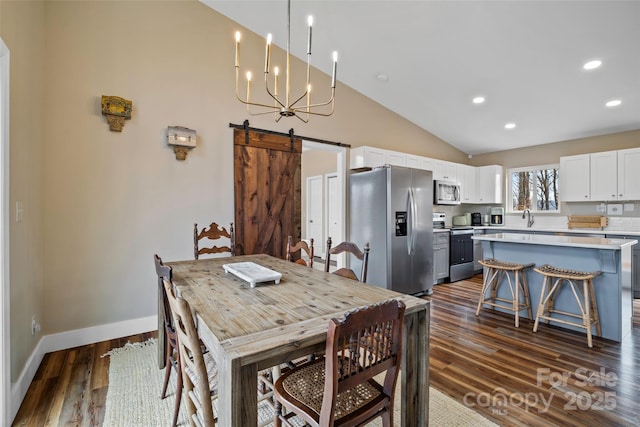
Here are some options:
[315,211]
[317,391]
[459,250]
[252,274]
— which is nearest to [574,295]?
Answer: [459,250]

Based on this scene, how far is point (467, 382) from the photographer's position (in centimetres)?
216

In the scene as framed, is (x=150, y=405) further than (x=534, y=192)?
No

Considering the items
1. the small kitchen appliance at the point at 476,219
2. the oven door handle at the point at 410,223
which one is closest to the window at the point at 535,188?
the small kitchen appliance at the point at 476,219

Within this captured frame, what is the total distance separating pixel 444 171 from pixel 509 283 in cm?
265

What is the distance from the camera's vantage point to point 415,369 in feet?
4.77

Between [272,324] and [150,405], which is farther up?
[272,324]

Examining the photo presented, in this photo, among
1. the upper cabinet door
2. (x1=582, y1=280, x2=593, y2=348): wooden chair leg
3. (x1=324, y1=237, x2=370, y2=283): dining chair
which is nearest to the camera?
(x1=324, y1=237, x2=370, y2=283): dining chair

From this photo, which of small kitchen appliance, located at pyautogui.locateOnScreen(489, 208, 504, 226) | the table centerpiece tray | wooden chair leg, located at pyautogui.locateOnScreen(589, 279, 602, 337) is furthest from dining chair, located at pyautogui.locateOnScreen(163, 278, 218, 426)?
small kitchen appliance, located at pyautogui.locateOnScreen(489, 208, 504, 226)

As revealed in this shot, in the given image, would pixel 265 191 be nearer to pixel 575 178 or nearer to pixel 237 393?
Answer: pixel 237 393

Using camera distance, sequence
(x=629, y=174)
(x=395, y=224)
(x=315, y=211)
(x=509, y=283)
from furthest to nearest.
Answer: (x=315, y=211) → (x=629, y=174) → (x=395, y=224) → (x=509, y=283)

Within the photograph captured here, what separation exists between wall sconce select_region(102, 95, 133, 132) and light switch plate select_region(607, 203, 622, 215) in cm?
684

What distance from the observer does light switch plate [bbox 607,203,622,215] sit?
4723 mm

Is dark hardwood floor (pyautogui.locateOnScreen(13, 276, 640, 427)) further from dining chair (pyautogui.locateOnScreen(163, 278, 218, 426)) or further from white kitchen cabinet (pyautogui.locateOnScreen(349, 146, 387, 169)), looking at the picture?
white kitchen cabinet (pyautogui.locateOnScreen(349, 146, 387, 169))

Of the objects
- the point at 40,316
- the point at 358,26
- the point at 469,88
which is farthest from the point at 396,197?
the point at 40,316
